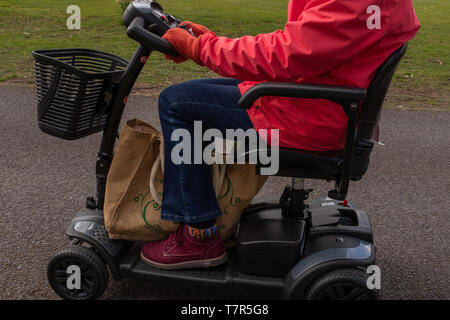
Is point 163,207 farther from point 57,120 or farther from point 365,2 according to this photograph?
point 365,2

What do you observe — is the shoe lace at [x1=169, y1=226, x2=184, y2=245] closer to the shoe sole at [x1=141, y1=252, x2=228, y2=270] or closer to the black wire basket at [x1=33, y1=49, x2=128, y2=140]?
the shoe sole at [x1=141, y1=252, x2=228, y2=270]

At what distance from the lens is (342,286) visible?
221 centimetres

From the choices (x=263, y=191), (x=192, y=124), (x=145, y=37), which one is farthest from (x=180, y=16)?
(x=145, y=37)

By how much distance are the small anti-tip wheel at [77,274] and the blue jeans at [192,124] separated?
414 millimetres

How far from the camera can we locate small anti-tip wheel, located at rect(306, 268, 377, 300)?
2.17 m

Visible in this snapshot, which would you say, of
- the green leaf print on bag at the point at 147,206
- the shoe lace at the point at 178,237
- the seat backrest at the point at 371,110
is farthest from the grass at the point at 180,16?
the seat backrest at the point at 371,110

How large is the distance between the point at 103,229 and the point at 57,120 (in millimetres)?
557

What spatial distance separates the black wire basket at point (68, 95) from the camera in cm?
214

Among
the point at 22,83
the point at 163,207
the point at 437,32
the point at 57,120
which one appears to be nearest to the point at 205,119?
the point at 163,207

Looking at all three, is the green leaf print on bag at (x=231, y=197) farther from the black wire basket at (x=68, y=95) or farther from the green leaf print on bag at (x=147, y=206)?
the black wire basket at (x=68, y=95)

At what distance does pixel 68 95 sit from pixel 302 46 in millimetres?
952

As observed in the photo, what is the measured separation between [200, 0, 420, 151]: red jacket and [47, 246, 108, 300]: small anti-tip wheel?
949 mm

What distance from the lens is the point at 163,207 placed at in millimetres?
2363

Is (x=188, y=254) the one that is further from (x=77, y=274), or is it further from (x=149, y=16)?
(x=149, y=16)
